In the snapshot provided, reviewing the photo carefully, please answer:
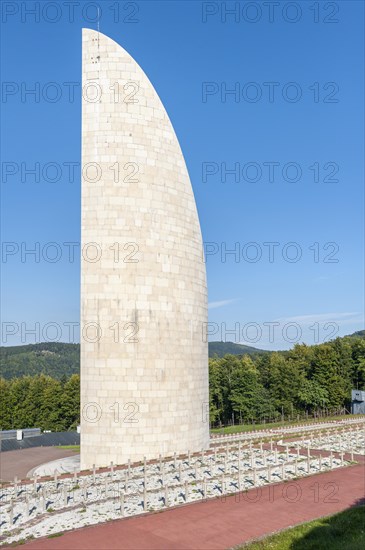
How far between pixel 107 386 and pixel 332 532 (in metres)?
15.7

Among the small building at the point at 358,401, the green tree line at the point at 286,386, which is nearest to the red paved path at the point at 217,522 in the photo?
the green tree line at the point at 286,386

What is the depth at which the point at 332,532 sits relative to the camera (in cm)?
1605

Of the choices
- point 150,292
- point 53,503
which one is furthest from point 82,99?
point 53,503

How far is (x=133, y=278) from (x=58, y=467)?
484 inches

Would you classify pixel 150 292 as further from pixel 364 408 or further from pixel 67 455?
pixel 364 408

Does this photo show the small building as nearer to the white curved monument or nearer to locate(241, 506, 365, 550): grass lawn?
the white curved monument

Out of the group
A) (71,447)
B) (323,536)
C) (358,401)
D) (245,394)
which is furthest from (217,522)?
(358,401)

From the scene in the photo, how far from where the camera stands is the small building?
67625 millimetres

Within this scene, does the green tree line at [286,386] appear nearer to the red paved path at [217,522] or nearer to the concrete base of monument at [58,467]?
the concrete base of monument at [58,467]

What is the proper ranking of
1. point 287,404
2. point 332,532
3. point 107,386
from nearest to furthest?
point 332,532, point 107,386, point 287,404

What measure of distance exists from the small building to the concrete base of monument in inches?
1896

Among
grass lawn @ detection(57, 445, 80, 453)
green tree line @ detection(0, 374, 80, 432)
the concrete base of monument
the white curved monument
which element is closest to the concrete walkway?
grass lawn @ detection(57, 445, 80, 453)

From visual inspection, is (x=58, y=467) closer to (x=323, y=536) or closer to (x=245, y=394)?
(x=323, y=536)

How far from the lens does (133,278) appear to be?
2941cm
